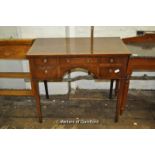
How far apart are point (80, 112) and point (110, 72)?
25.5 inches

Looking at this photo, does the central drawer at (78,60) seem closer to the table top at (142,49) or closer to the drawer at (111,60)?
the drawer at (111,60)

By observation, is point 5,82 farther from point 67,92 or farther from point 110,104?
point 110,104

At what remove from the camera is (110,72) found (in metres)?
1.75

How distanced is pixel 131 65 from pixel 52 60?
2.11 feet

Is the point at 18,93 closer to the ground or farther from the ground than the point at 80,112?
farther from the ground

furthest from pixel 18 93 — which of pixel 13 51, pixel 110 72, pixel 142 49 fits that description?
pixel 142 49

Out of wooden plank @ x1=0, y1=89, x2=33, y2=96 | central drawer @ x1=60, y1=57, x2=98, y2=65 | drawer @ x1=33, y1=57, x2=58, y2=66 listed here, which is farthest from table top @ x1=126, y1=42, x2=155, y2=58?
wooden plank @ x1=0, y1=89, x2=33, y2=96

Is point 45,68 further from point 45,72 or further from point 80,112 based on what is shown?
point 80,112

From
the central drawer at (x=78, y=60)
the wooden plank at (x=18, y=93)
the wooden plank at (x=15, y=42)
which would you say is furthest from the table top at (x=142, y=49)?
the wooden plank at (x=18, y=93)

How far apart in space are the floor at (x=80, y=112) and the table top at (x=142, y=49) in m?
0.65

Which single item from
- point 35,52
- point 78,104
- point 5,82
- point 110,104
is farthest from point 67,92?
point 35,52

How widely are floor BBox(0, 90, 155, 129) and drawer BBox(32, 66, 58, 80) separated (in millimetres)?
524

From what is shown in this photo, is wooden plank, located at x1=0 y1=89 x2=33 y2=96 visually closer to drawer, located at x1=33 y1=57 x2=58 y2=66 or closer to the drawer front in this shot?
the drawer front

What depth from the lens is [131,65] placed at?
1.82 metres
